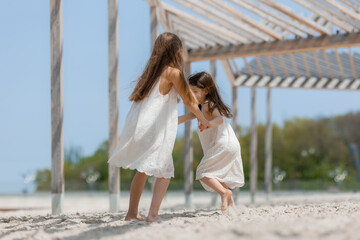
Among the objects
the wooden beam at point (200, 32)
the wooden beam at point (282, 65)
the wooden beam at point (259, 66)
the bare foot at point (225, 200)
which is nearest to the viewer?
the bare foot at point (225, 200)

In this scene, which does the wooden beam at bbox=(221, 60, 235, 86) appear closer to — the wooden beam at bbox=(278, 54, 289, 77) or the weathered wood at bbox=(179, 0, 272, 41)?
the wooden beam at bbox=(278, 54, 289, 77)

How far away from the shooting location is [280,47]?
9383 millimetres

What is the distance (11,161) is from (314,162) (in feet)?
69.0

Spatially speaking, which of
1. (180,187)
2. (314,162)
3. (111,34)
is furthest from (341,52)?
(314,162)

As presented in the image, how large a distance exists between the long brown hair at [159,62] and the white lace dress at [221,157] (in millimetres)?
832

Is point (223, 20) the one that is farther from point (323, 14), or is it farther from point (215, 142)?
point (215, 142)

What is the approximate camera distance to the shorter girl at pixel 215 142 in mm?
4727

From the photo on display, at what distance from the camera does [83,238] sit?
3410 mm

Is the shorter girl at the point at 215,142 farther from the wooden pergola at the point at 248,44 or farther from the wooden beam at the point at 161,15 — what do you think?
the wooden beam at the point at 161,15

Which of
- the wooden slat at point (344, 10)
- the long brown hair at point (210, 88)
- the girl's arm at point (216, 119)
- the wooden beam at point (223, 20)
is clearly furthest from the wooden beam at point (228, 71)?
the girl's arm at point (216, 119)

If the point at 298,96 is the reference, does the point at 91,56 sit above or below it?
above

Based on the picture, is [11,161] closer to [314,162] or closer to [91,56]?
[91,56]

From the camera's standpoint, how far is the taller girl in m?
4.11

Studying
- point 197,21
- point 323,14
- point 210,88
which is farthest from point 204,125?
point 197,21
